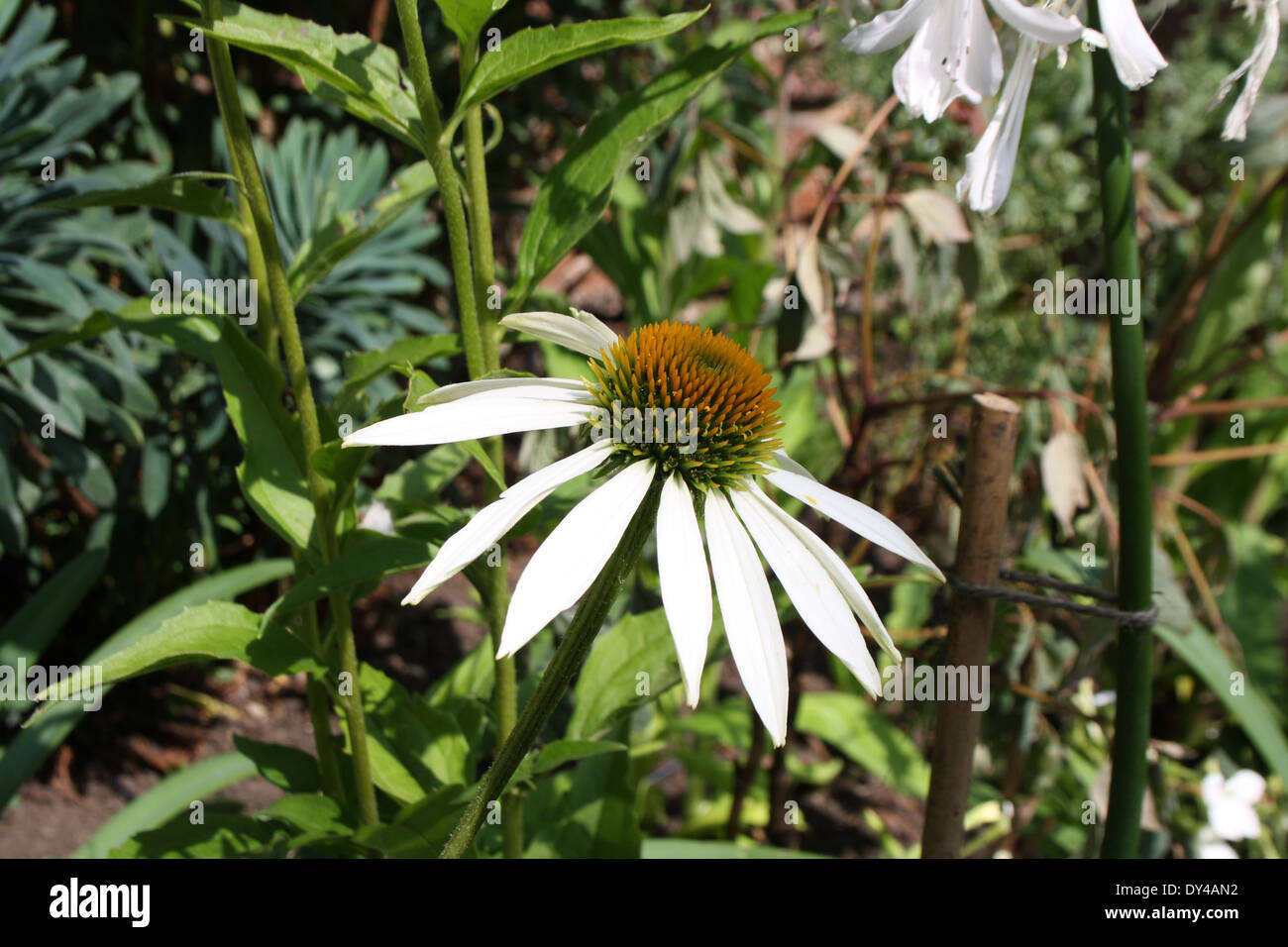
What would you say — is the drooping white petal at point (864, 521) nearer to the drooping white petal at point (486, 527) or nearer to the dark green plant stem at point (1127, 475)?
the drooping white petal at point (486, 527)

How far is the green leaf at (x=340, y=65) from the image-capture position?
2.06 ft

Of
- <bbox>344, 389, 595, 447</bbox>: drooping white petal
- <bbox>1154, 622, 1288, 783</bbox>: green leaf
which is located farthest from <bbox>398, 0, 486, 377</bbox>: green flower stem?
<bbox>1154, 622, 1288, 783</bbox>: green leaf

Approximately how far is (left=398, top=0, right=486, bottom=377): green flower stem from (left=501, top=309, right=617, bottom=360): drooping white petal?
0.19 feet

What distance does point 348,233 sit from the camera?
31.2 inches

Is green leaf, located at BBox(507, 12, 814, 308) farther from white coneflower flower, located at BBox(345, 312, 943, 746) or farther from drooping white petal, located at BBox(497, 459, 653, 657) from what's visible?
drooping white petal, located at BBox(497, 459, 653, 657)

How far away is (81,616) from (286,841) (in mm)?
1090

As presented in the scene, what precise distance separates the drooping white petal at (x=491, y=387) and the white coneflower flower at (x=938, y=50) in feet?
0.94

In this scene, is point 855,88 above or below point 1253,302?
above

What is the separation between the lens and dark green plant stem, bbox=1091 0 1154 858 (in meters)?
0.79

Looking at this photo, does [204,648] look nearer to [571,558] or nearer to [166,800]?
[571,558]

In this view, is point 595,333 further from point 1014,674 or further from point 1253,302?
point 1253,302

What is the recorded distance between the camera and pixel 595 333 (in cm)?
68

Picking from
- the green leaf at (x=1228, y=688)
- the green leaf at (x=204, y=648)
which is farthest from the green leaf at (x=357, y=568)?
the green leaf at (x=1228, y=688)
